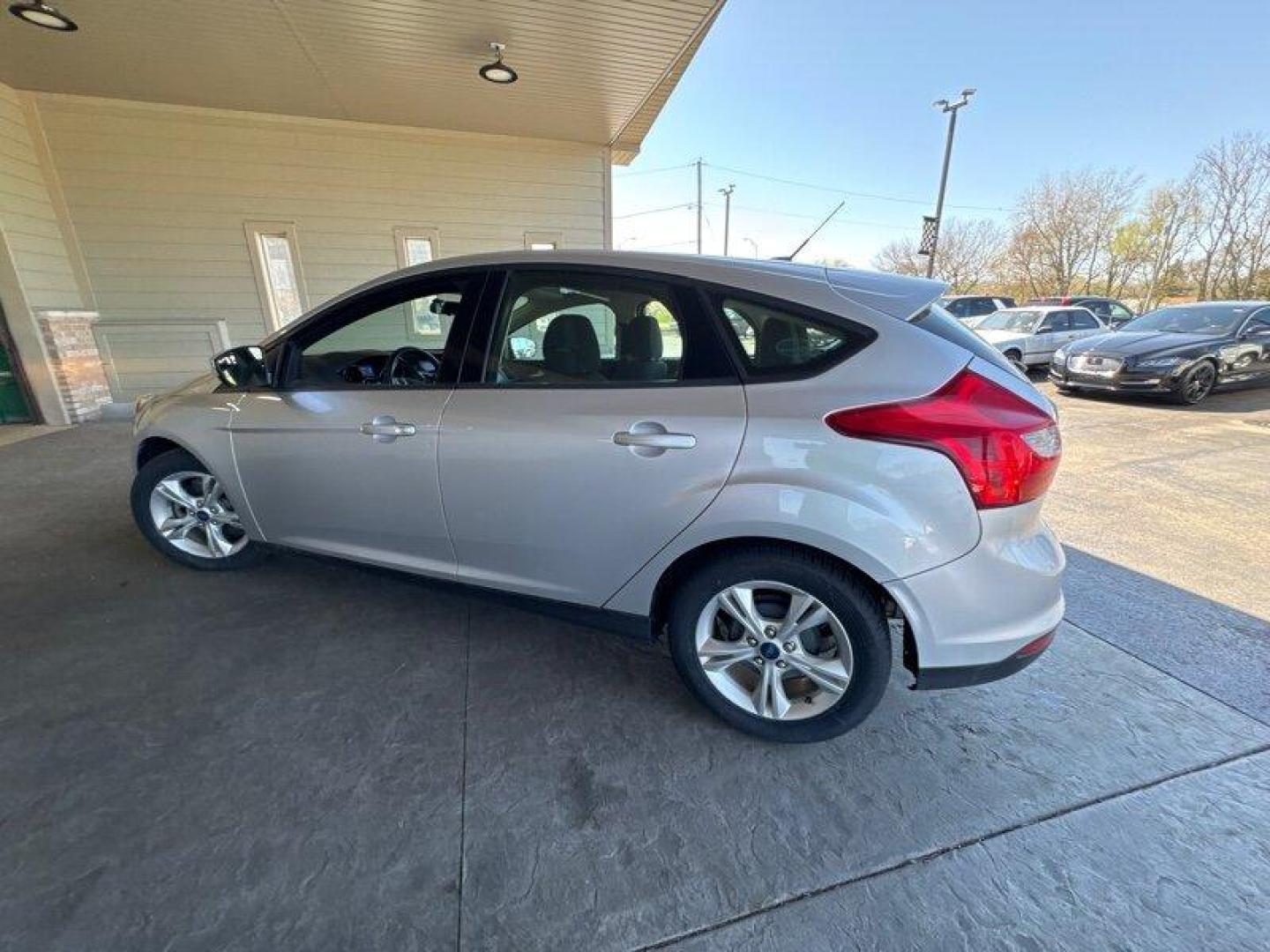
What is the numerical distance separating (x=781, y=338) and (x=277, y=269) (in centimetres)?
778

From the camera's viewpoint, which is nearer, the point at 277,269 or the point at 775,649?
the point at 775,649

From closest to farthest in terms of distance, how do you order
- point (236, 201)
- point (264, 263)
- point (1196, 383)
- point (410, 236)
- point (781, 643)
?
point (781, 643) → point (236, 201) → point (264, 263) → point (410, 236) → point (1196, 383)

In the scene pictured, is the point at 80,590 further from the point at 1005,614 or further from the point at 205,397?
the point at 1005,614

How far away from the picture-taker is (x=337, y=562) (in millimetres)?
2521

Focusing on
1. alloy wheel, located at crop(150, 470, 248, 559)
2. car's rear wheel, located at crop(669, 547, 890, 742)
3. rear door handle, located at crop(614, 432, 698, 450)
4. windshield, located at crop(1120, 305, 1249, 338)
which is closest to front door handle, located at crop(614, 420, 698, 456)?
rear door handle, located at crop(614, 432, 698, 450)

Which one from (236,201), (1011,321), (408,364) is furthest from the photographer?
(1011,321)

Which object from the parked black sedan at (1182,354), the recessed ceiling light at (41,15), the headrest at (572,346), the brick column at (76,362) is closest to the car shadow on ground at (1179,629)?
the headrest at (572,346)

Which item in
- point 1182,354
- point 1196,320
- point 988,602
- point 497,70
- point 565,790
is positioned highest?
point 497,70

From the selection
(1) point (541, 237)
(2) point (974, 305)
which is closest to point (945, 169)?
(2) point (974, 305)

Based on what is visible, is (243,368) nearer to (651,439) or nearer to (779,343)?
(651,439)

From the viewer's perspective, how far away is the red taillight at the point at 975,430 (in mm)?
1497

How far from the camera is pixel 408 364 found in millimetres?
2758

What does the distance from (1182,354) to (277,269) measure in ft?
39.4

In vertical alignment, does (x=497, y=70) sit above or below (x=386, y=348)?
above
